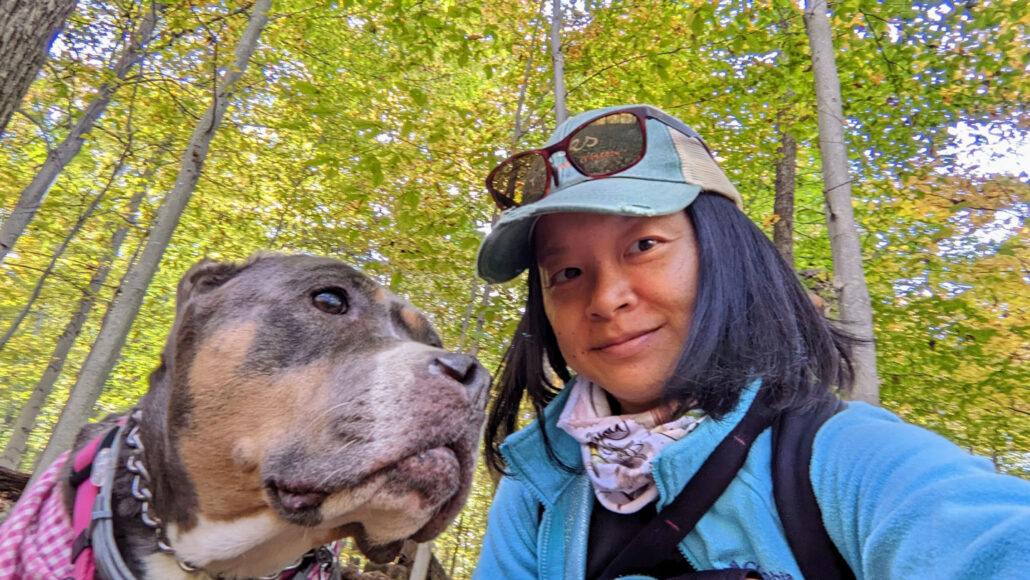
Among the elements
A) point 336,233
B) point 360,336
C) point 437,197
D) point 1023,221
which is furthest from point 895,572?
point 336,233

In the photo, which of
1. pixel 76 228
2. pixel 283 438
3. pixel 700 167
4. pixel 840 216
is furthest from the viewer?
pixel 76 228

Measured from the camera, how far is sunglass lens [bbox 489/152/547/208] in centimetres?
246

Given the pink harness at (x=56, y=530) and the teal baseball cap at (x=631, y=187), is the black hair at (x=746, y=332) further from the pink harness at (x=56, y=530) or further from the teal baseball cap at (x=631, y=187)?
the pink harness at (x=56, y=530)

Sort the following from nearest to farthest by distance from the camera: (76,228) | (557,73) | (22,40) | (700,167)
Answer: (700,167), (22,40), (557,73), (76,228)

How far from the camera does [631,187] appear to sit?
2004 mm

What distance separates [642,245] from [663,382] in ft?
1.64

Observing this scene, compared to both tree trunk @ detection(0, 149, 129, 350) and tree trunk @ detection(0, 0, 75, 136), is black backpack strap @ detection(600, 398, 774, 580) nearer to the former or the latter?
tree trunk @ detection(0, 0, 75, 136)

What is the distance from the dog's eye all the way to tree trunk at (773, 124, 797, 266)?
5.27 metres

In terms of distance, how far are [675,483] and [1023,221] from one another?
6206mm

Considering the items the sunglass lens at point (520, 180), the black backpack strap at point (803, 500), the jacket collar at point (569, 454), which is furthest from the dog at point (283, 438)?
the black backpack strap at point (803, 500)

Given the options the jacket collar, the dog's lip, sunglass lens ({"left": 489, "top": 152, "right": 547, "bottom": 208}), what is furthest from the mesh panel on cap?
the dog's lip

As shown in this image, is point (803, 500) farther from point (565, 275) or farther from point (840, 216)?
point (840, 216)

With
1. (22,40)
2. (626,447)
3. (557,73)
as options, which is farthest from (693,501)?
(22,40)

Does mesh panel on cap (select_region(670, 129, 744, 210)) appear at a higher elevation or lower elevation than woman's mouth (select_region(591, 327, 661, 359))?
higher
